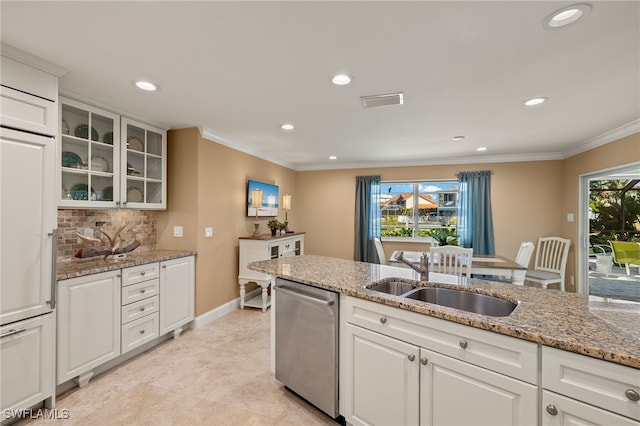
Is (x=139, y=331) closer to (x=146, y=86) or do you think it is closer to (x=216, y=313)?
(x=216, y=313)

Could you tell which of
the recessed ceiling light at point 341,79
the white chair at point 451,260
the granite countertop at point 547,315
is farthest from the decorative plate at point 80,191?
the white chair at point 451,260

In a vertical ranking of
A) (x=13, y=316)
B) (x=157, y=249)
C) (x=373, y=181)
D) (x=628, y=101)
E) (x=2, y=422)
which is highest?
(x=628, y=101)

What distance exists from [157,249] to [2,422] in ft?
6.31

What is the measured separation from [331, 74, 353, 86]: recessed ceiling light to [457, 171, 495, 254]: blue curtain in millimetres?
3706

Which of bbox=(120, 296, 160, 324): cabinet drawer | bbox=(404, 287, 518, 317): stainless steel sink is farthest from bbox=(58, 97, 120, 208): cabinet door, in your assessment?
bbox=(404, 287, 518, 317): stainless steel sink

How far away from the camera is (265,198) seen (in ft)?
15.5

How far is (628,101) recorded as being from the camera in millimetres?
2480

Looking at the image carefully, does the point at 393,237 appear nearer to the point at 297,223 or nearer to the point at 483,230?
the point at 483,230

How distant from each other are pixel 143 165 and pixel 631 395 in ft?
13.1

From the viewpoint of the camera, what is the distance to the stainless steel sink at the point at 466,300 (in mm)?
1606

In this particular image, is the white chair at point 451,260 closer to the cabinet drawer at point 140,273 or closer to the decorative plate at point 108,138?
the cabinet drawer at point 140,273

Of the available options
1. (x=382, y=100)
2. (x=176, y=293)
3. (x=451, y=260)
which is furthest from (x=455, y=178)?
(x=176, y=293)

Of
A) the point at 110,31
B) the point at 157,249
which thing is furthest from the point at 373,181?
the point at 110,31

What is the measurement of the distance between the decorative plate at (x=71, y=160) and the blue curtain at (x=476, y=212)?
17.6ft
